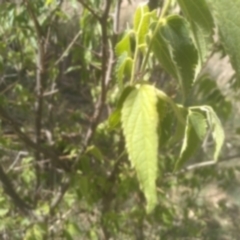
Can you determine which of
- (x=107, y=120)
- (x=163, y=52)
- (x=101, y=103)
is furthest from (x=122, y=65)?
(x=107, y=120)

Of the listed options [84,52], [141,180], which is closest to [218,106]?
[84,52]

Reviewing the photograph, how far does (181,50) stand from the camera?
593 mm

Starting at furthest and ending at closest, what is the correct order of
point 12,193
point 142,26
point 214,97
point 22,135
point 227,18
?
point 214,97 → point 12,193 → point 22,135 → point 142,26 → point 227,18

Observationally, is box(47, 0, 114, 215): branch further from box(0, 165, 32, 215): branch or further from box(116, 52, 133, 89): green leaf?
box(116, 52, 133, 89): green leaf

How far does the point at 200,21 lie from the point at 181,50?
0.28ft

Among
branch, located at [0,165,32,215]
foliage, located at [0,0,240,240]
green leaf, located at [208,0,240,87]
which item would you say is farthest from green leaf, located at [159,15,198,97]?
branch, located at [0,165,32,215]

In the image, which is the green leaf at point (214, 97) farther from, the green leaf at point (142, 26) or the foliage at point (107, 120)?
the green leaf at point (142, 26)

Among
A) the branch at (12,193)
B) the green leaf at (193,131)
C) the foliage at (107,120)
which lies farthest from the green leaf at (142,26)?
the branch at (12,193)

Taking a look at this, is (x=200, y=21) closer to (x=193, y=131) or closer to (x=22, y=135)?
(x=193, y=131)

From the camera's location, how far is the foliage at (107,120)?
535 mm

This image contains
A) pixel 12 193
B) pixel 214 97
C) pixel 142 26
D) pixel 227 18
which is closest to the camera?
pixel 227 18

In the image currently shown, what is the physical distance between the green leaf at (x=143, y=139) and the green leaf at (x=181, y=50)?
0.23ft

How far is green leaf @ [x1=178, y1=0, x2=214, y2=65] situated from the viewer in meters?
0.49

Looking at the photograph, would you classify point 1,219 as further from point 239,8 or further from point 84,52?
point 239,8
